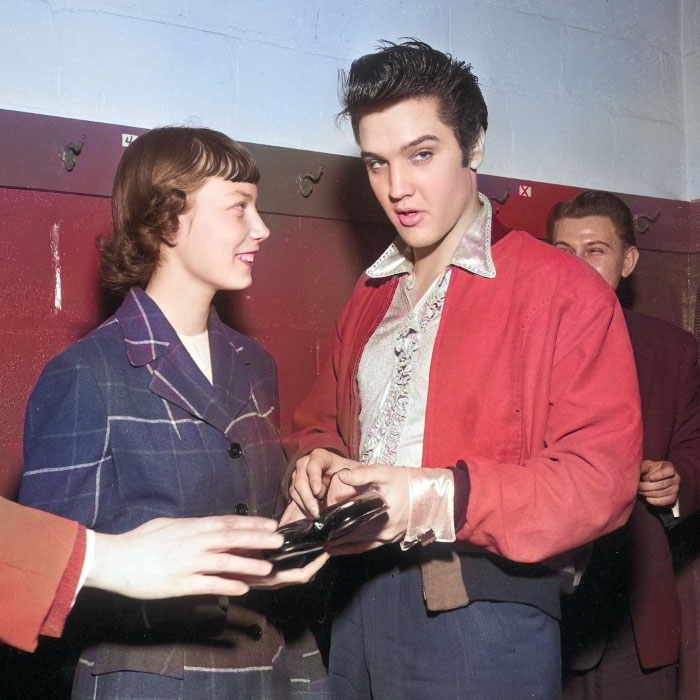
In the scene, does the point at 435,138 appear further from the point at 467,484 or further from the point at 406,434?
the point at 467,484

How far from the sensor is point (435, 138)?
1699 mm

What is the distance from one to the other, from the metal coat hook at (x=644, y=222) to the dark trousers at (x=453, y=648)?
5.70ft

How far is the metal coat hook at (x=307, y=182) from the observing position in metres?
2.25

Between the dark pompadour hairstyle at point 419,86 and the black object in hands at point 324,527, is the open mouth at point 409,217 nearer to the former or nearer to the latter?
the dark pompadour hairstyle at point 419,86

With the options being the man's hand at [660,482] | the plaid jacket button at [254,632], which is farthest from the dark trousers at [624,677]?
the plaid jacket button at [254,632]

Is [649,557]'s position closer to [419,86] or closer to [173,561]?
[419,86]

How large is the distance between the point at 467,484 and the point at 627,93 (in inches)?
80.5

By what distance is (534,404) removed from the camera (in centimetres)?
153

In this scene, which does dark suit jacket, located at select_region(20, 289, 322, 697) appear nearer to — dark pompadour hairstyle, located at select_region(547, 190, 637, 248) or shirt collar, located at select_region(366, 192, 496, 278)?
shirt collar, located at select_region(366, 192, 496, 278)

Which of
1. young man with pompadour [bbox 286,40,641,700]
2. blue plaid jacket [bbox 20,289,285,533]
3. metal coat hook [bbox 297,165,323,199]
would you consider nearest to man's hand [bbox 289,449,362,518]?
young man with pompadour [bbox 286,40,641,700]

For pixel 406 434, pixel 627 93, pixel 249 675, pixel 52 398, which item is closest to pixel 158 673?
pixel 249 675

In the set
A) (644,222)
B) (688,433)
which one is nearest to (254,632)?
(688,433)

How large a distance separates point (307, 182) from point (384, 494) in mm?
1121

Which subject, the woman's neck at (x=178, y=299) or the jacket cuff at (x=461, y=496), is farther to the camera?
the woman's neck at (x=178, y=299)
